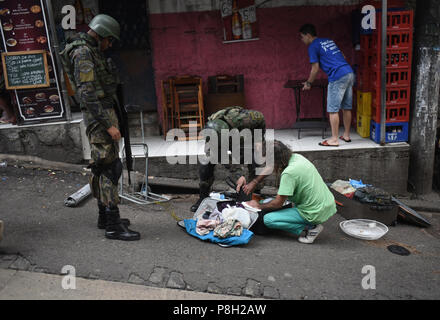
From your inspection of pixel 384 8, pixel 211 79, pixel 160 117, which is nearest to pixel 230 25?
pixel 211 79

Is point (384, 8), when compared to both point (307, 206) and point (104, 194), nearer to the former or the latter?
point (307, 206)

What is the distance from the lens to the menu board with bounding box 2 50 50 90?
6.41 metres

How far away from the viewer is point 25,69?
255 inches

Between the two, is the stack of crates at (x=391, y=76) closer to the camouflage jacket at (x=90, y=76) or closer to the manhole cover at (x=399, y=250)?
the manhole cover at (x=399, y=250)

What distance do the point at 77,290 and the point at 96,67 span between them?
85.6 inches

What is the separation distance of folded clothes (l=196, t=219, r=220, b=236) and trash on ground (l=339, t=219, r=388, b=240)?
1657 mm

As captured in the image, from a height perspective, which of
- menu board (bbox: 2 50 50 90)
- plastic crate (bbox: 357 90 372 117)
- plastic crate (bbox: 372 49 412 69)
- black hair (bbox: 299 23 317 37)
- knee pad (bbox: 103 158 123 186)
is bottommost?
knee pad (bbox: 103 158 123 186)

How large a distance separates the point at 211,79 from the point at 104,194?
4.09 m

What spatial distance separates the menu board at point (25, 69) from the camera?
641 cm

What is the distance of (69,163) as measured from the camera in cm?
693

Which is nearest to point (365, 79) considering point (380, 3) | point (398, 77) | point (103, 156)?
point (398, 77)

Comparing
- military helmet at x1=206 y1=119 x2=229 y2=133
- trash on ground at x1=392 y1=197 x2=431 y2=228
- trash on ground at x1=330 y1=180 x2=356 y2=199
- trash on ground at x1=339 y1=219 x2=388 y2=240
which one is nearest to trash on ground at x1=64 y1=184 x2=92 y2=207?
military helmet at x1=206 y1=119 x2=229 y2=133

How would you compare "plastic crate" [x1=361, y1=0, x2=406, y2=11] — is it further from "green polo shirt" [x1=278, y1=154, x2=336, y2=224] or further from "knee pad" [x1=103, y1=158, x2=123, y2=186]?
"knee pad" [x1=103, y1=158, x2=123, y2=186]

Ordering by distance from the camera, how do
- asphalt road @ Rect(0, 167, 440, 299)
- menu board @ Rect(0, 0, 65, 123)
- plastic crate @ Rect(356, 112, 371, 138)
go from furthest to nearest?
plastic crate @ Rect(356, 112, 371, 138)
menu board @ Rect(0, 0, 65, 123)
asphalt road @ Rect(0, 167, 440, 299)
